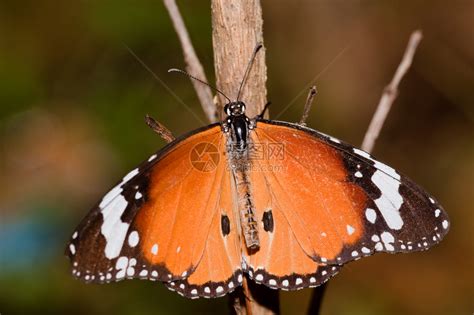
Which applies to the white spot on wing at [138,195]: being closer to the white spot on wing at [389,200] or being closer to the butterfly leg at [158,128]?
the butterfly leg at [158,128]

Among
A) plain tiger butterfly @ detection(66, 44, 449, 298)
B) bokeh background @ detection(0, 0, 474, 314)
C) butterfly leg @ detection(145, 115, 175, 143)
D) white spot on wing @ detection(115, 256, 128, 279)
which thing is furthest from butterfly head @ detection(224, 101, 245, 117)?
bokeh background @ detection(0, 0, 474, 314)

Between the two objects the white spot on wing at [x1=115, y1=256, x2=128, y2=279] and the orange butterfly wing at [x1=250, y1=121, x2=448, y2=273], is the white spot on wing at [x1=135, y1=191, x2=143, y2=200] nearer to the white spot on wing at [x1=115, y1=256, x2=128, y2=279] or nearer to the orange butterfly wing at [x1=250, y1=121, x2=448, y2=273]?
the white spot on wing at [x1=115, y1=256, x2=128, y2=279]

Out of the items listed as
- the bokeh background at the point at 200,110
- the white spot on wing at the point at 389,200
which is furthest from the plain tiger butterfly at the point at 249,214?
the bokeh background at the point at 200,110

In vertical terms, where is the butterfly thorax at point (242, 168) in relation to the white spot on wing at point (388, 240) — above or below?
above

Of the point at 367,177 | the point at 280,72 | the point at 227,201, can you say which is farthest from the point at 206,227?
the point at 280,72

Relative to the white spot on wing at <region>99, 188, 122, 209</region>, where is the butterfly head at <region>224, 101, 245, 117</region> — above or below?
above

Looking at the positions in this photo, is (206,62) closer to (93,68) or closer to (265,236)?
(93,68)
